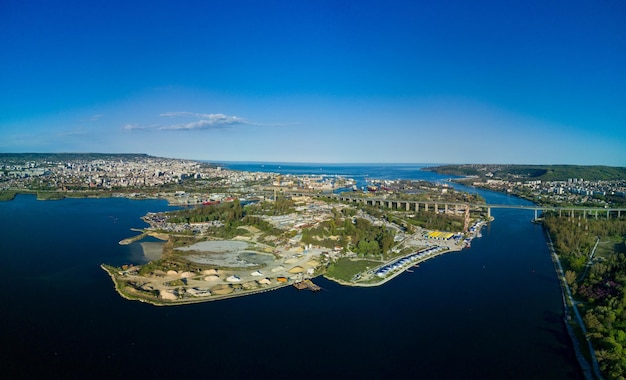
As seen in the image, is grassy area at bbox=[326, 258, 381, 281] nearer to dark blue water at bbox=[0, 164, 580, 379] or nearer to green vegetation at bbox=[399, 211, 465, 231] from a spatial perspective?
dark blue water at bbox=[0, 164, 580, 379]

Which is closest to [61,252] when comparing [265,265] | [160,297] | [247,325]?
[160,297]

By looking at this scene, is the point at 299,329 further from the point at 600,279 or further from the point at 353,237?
the point at 600,279

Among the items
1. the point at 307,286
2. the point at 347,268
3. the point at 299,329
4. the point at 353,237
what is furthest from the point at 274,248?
the point at 299,329

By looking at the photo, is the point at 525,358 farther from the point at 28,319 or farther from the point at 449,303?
the point at 28,319

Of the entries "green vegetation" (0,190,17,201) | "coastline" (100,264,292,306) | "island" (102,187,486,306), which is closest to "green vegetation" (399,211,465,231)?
"island" (102,187,486,306)

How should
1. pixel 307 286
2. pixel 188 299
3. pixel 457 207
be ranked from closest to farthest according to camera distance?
pixel 188 299, pixel 307 286, pixel 457 207

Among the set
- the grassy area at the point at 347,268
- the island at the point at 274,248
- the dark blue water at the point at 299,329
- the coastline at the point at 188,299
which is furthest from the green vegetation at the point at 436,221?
the coastline at the point at 188,299
